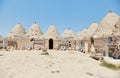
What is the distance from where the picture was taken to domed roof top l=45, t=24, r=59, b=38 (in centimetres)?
3475

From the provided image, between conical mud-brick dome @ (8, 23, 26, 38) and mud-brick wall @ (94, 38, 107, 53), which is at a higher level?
conical mud-brick dome @ (8, 23, 26, 38)

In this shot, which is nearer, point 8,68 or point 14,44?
point 8,68

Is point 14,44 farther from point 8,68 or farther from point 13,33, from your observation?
point 8,68

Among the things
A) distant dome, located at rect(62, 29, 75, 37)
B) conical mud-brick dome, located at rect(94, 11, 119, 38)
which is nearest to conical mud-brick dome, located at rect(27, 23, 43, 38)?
distant dome, located at rect(62, 29, 75, 37)

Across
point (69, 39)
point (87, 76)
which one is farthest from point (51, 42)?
point (87, 76)

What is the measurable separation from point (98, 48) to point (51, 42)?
13.4m

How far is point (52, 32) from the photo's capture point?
35.3 metres

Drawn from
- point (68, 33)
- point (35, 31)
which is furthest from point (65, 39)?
point (35, 31)

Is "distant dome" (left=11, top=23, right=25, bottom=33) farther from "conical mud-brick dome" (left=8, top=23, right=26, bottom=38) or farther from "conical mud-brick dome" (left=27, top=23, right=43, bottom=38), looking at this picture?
"conical mud-brick dome" (left=27, top=23, right=43, bottom=38)

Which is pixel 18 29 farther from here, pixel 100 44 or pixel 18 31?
pixel 100 44

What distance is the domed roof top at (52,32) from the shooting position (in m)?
34.8

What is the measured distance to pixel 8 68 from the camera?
9305 millimetres

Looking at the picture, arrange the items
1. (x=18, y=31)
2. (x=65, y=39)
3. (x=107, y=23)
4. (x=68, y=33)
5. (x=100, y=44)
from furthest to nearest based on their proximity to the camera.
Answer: (x=68, y=33) → (x=18, y=31) → (x=65, y=39) → (x=107, y=23) → (x=100, y=44)

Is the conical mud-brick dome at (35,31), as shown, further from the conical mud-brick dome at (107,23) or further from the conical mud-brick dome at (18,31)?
the conical mud-brick dome at (107,23)
